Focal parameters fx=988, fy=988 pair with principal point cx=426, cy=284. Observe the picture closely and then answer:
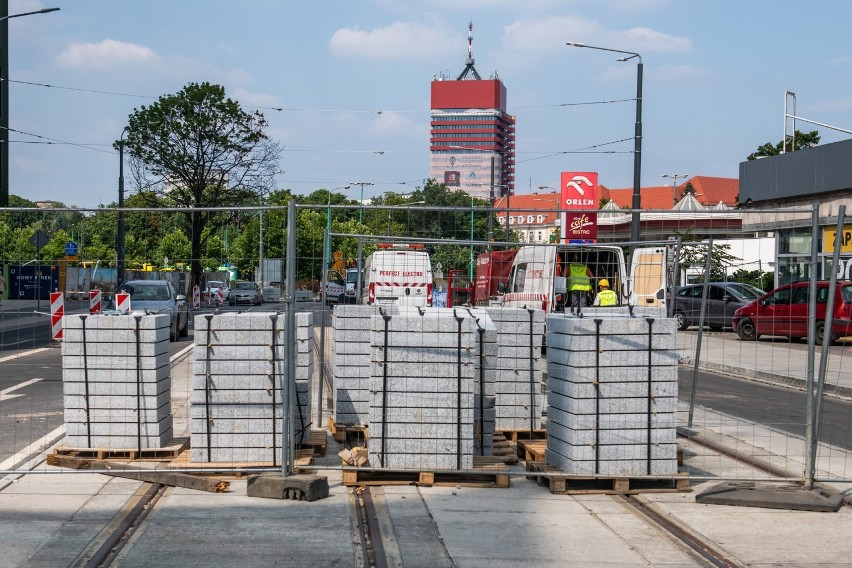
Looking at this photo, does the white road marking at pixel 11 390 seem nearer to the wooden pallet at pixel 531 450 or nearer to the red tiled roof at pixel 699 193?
the wooden pallet at pixel 531 450

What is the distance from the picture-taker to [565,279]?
16578mm

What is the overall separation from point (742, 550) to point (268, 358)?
4.26 m

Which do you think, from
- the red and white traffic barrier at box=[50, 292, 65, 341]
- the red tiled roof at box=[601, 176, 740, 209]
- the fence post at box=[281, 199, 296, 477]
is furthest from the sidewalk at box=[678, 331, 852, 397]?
the red tiled roof at box=[601, 176, 740, 209]

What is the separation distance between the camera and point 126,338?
30.3 ft

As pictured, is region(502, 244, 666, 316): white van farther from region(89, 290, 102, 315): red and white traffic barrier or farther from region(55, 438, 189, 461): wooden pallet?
region(55, 438, 189, 461): wooden pallet

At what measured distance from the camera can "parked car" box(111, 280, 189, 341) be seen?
11.1 metres

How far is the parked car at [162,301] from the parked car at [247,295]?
2.46 ft

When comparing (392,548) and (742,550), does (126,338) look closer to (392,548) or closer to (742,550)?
(392,548)

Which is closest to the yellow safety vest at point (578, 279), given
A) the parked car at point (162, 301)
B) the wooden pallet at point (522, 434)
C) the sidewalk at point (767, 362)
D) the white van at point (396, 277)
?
the sidewalk at point (767, 362)

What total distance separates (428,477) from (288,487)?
1.20 meters

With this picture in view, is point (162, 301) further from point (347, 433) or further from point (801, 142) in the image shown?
point (801, 142)

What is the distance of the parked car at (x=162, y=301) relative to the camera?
11062 mm

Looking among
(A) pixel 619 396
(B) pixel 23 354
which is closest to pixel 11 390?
(B) pixel 23 354

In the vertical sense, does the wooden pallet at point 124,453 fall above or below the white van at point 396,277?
below
